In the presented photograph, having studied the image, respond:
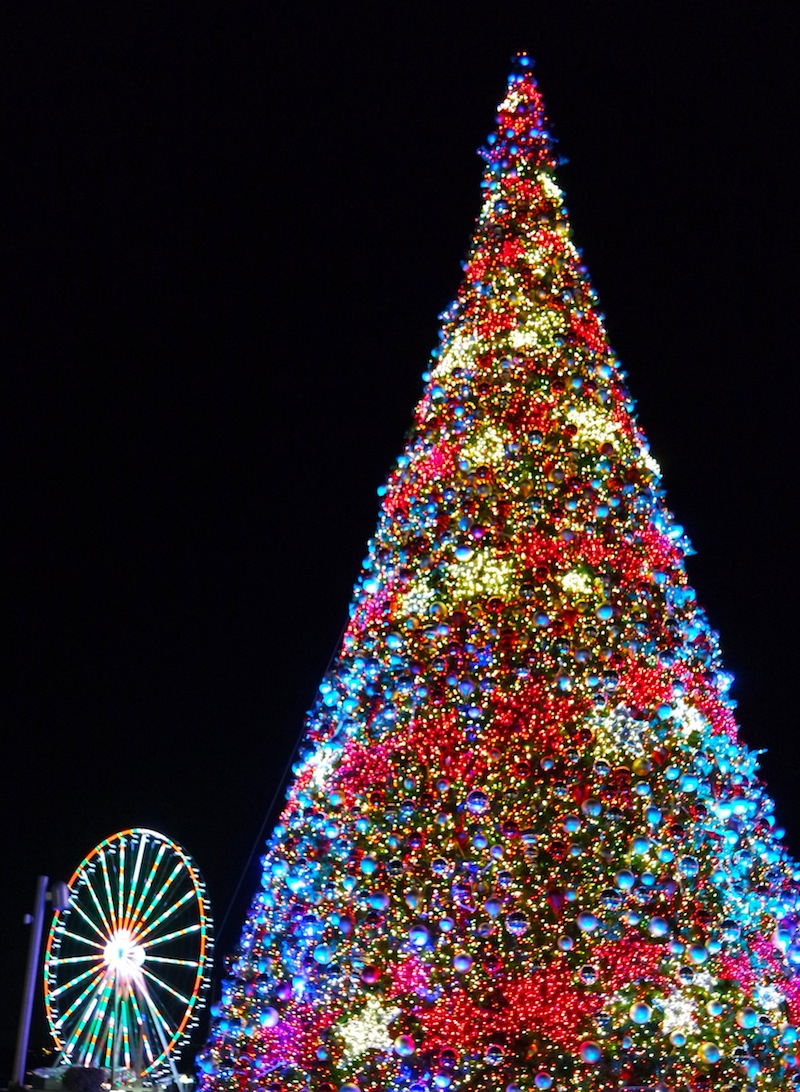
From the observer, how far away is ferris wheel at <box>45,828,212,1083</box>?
231 inches

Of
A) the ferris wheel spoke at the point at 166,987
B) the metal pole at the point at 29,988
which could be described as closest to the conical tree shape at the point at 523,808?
the metal pole at the point at 29,988

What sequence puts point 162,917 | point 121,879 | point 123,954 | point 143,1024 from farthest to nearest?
point 162,917 < point 123,954 < point 121,879 < point 143,1024

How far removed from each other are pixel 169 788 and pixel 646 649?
479 cm

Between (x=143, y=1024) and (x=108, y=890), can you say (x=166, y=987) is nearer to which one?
(x=143, y=1024)

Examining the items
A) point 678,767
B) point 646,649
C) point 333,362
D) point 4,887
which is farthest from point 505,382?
point 4,887

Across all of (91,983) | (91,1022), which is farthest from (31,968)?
(91,983)

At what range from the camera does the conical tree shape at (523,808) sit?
7.98ft

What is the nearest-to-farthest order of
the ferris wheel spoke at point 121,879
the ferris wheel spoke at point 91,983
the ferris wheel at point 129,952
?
1. the ferris wheel at point 129,952
2. the ferris wheel spoke at point 121,879
3. the ferris wheel spoke at point 91,983

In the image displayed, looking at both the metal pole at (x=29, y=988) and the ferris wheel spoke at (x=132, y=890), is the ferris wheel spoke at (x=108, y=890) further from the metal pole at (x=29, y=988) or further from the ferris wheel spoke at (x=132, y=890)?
the metal pole at (x=29, y=988)

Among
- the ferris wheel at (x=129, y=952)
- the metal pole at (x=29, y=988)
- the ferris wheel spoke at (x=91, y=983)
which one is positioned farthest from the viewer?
the ferris wheel spoke at (x=91, y=983)

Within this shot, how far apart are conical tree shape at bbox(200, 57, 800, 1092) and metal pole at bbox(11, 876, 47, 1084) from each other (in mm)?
2166

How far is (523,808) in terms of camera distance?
259 centimetres

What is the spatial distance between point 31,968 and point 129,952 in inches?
73.4

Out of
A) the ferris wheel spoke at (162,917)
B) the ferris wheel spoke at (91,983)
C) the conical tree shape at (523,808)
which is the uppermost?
the ferris wheel spoke at (162,917)
